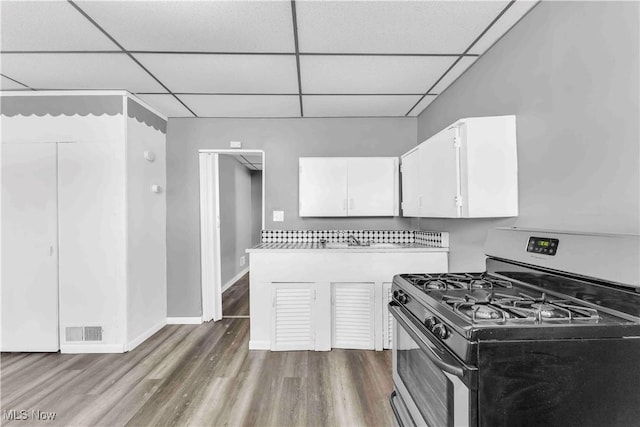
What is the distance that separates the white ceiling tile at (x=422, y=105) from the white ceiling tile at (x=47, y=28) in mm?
2622

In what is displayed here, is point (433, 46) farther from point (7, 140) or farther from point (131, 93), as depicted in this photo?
point (7, 140)

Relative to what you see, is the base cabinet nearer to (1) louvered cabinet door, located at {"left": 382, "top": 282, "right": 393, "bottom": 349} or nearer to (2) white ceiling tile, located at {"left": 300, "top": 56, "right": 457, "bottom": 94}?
Answer: (1) louvered cabinet door, located at {"left": 382, "top": 282, "right": 393, "bottom": 349}

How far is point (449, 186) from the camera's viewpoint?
201cm

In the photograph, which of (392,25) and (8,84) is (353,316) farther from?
(8,84)

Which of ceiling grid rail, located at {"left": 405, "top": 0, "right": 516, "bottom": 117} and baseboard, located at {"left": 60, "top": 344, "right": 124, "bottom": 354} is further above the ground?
ceiling grid rail, located at {"left": 405, "top": 0, "right": 516, "bottom": 117}

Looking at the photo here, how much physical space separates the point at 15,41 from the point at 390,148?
10.5ft

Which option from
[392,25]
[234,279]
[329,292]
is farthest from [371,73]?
[234,279]

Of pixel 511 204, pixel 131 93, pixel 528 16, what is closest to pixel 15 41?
pixel 131 93

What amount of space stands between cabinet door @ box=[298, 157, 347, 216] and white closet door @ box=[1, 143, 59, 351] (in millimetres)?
2316

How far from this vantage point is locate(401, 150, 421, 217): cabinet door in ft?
8.56

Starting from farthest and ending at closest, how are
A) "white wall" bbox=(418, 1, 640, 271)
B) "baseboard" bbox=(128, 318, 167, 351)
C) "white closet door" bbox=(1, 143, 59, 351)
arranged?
"baseboard" bbox=(128, 318, 167, 351) < "white closet door" bbox=(1, 143, 59, 351) < "white wall" bbox=(418, 1, 640, 271)

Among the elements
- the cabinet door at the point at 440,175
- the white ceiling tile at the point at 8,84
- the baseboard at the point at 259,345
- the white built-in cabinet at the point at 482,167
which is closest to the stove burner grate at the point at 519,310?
the white built-in cabinet at the point at 482,167

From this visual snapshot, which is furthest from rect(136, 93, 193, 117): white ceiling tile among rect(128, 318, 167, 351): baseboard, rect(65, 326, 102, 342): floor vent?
rect(128, 318, 167, 351): baseboard

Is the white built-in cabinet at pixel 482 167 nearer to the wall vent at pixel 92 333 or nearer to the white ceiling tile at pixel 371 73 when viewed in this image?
the white ceiling tile at pixel 371 73
